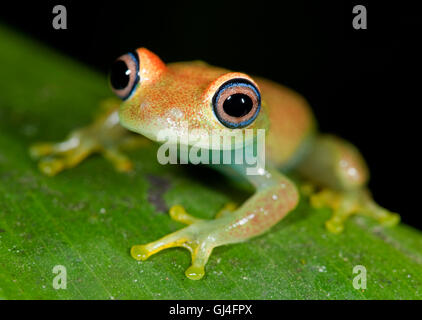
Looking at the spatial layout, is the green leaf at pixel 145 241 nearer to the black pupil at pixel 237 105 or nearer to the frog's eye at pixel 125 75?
the frog's eye at pixel 125 75

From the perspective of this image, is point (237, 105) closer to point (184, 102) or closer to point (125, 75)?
point (184, 102)

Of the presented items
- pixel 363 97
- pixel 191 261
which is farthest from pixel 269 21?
pixel 191 261

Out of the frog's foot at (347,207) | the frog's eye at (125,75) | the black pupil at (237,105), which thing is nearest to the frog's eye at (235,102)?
the black pupil at (237,105)

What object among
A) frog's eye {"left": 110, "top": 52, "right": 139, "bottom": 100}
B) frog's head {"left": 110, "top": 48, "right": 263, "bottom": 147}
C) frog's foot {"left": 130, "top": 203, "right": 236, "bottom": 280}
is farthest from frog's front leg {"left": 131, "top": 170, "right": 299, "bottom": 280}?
frog's eye {"left": 110, "top": 52, "right": 139, "bottom": 100}
